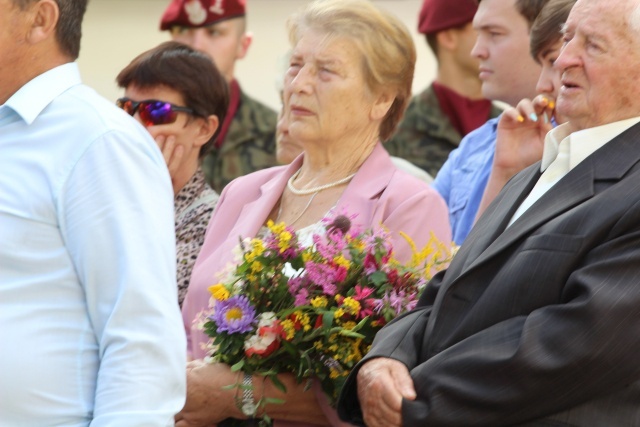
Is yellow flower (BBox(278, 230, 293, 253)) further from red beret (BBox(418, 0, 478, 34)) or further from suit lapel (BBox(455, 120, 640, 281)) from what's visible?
red beret (BBox(418, 0, 478, 34))

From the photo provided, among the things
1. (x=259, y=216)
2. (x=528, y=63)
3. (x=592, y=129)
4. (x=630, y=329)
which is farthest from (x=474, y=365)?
(x=528, y=63)

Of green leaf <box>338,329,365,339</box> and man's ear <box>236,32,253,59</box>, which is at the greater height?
green leaf <box>338,329,365,339</box>

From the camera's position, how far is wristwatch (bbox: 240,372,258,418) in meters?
3.77

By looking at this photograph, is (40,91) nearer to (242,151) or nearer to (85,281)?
(85,281)

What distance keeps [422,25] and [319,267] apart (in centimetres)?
325

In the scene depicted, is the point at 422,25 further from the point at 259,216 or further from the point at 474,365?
the point at 474,365

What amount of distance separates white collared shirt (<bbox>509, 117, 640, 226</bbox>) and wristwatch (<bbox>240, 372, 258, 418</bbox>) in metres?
0.92

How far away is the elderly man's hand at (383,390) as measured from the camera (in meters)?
3.22

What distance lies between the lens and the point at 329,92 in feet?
14.0

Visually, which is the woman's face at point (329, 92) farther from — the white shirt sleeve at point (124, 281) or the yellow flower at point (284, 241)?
the white shirt sleeve at point (124, 281)

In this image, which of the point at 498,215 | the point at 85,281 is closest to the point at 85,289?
the point at 85,281

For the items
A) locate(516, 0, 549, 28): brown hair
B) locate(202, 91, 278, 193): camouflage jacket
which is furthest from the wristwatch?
locate(202, 91, 278, 193): camouflage jacket

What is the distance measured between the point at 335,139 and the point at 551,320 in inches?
57.1

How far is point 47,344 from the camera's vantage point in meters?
2.75
